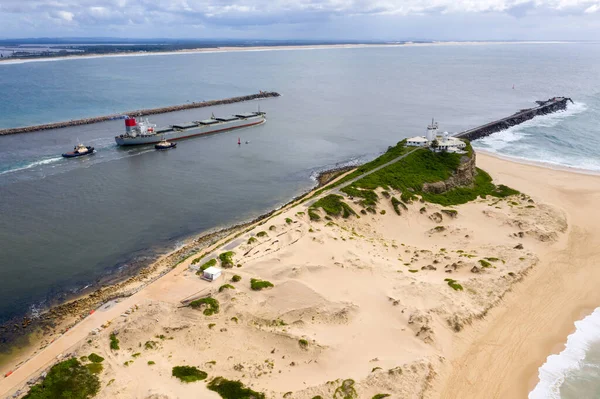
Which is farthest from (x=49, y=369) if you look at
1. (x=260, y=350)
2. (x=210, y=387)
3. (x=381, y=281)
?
(x=381, y=281)

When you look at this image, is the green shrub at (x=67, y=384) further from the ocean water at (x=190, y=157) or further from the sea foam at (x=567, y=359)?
the sea foam at (x=567, y=359)

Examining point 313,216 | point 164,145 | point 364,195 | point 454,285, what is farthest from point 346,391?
point 164,145

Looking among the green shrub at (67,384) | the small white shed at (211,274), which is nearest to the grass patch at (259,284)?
the small white shed at (211,274)

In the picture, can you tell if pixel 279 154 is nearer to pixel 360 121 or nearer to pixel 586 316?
pixel 360 121

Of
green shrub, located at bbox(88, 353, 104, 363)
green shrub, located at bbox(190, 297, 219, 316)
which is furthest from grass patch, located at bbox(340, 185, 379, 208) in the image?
green shrub, located at bbox(88, 353, 104, 363)

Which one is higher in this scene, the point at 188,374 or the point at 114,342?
the point at 114,342

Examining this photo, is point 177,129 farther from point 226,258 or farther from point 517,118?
point 517,118
